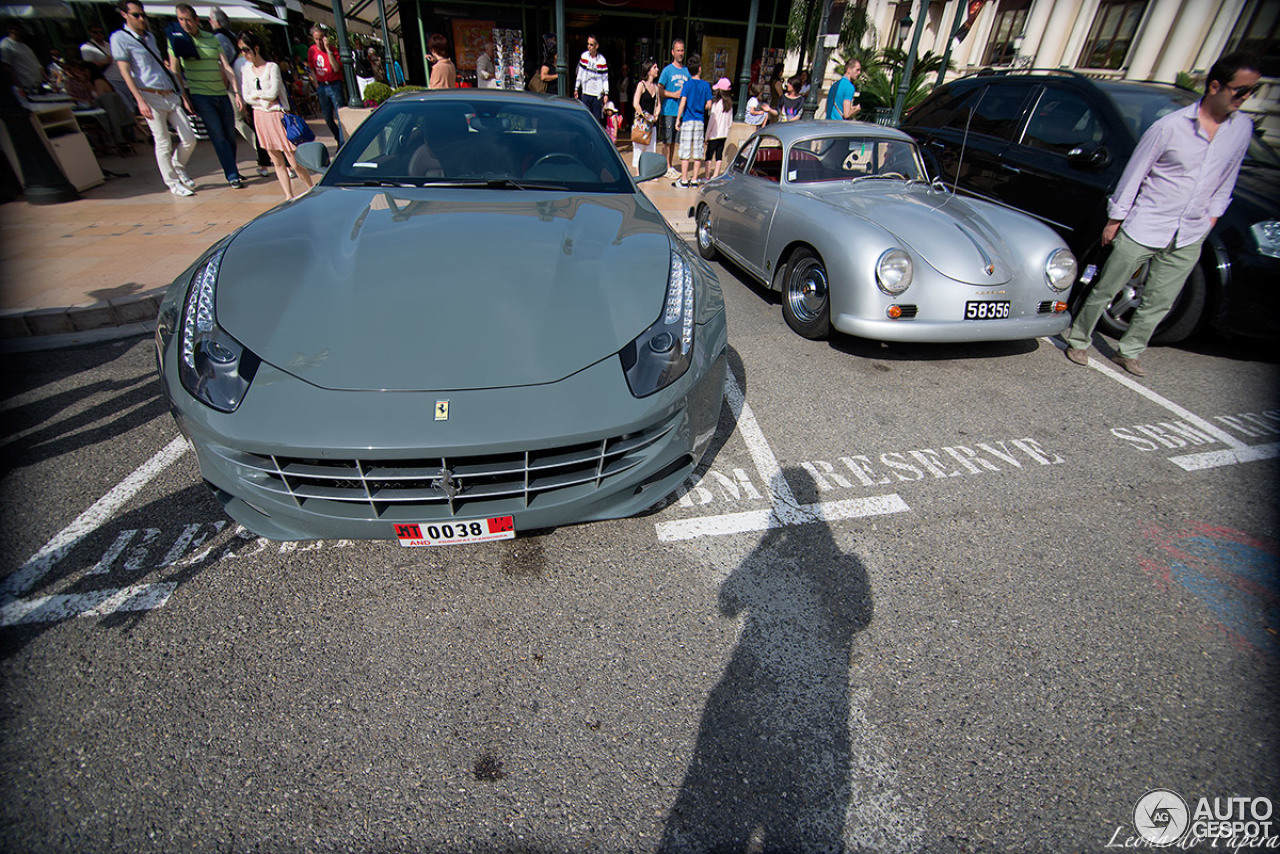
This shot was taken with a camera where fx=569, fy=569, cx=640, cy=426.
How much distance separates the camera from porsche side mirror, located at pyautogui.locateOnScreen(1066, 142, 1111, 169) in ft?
14.4

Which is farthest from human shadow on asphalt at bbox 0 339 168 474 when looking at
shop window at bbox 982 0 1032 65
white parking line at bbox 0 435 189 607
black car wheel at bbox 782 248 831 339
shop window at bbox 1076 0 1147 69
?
shop window at bbox 982 0 1032 65

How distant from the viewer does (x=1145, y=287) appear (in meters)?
3.81

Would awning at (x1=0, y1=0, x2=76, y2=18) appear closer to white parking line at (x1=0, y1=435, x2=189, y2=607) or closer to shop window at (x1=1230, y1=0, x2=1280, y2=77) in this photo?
white parking line at (x1=0, y1=435, x2=189, y2=607)

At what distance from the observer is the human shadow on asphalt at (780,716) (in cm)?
142

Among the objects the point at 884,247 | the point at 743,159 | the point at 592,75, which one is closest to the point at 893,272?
the point at 884,247

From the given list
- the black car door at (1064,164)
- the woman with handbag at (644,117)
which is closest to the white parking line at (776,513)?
the black car door at (1064,164)

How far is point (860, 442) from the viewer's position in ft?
9.78

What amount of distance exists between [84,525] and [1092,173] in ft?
21.8

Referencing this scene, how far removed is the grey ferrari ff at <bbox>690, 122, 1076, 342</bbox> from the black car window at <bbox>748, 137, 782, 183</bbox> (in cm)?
2

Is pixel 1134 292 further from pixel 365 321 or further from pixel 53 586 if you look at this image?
pixel 53 586

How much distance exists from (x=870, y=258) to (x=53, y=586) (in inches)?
162

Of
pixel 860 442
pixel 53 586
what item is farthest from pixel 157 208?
pixel 860 442

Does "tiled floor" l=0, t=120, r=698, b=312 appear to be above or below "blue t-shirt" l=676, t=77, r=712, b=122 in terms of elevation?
below

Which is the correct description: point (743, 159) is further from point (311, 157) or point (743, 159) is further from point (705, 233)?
point (311, 157)
